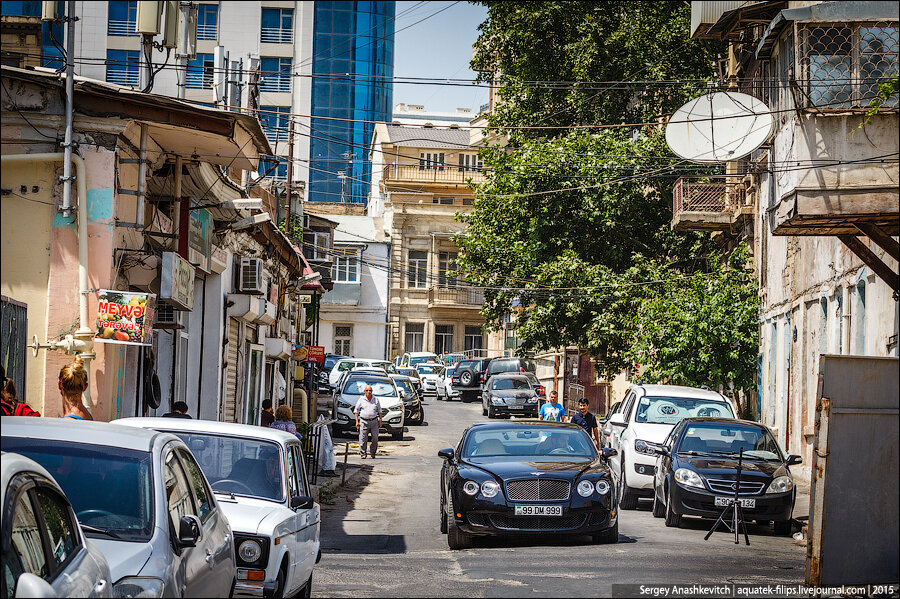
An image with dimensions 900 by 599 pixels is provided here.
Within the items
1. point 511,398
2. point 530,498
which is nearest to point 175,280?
point 530,498

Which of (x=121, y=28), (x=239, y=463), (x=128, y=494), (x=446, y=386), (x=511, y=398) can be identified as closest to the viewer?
(x=128, y=494)

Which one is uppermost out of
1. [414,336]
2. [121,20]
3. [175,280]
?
[121,20]

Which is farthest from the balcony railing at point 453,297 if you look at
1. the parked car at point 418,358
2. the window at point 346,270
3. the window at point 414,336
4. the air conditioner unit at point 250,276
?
the air conditioner unit at point 250,276

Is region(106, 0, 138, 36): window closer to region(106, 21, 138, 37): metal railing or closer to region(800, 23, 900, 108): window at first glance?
region(106, 21, 138, 37): metal railing

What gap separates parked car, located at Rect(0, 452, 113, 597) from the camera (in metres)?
4.77

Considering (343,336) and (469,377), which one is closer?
(469,377)

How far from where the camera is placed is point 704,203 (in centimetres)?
3130

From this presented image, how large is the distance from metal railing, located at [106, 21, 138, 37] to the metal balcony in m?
15.0

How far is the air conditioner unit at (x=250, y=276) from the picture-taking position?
79.2 ft

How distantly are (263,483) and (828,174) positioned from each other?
29.2 ft

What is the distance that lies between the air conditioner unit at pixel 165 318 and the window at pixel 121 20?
45.9ft

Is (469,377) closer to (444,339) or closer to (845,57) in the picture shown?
(444,339)

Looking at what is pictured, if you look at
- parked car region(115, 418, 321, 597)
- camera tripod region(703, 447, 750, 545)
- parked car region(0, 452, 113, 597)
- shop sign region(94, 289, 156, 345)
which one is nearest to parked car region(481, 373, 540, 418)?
camera tripod region(703, 447, 750, 545)

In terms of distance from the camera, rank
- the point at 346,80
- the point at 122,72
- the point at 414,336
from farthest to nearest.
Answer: the point at 346,80 < the point at 414,336 < the point at 122,72
